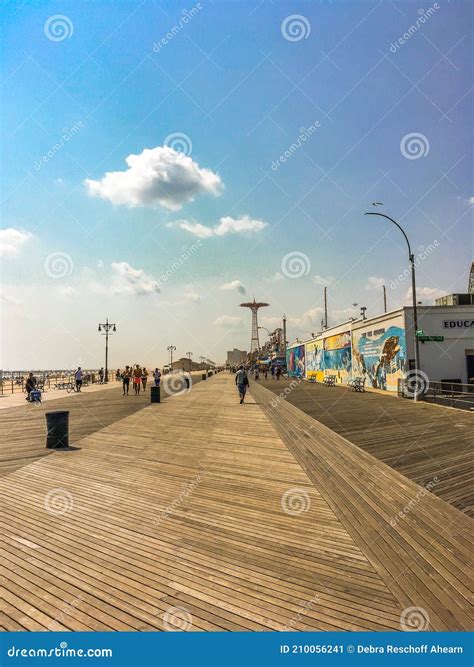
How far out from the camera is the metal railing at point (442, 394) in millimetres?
17609

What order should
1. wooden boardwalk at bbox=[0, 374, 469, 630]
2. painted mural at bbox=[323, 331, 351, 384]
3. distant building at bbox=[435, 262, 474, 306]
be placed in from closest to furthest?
1. wooden boardwalk at bbox=[0, 374, 469, 630]
2. distant building at bbox=[435, 262, 474, 306]
3. painted mural at bbox=[323, 331, 351, 384]

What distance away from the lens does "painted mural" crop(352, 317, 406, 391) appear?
23859mm

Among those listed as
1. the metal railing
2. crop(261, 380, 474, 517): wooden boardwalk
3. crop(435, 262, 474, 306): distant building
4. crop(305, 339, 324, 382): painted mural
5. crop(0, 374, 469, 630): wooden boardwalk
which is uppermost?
crop(435, 262, 474, 306): distant building

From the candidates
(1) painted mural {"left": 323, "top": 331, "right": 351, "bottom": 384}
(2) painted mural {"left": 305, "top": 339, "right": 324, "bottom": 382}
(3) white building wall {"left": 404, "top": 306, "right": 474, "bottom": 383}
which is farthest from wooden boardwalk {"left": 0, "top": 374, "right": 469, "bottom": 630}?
(2) painted mural {"left": 305, "top": 339, "right": 324, "bottom": 382}

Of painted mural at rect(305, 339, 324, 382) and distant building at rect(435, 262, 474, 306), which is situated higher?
distant building at rect(435, 262, 474, 306)

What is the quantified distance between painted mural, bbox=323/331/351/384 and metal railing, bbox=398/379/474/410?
434 inches

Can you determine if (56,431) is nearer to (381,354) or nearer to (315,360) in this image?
(381,354)

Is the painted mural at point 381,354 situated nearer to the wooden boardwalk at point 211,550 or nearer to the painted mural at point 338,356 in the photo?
the painted mural at point 338,356

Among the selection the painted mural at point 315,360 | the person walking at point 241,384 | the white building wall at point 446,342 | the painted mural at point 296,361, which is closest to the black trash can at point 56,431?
the person walking at point 241,384

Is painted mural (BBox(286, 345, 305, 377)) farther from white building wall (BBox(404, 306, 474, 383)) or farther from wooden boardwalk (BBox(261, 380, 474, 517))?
wooden boardwalk (BBox(261, 380, 474, 517))

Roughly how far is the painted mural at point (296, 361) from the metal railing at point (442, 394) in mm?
30276

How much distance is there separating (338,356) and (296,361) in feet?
68.8

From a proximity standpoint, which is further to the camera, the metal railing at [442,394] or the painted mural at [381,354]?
the painted mural at [381,354]

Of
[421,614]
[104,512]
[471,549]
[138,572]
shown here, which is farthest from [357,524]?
[104,512]
